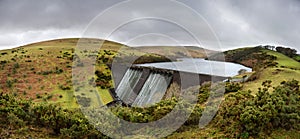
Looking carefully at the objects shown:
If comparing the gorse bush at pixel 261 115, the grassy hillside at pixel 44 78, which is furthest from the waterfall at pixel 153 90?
the gorse bush at pixel 261 115

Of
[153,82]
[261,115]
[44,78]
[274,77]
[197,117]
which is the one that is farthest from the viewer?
[44,78]

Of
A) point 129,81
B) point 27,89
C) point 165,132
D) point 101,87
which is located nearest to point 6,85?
point 27,89

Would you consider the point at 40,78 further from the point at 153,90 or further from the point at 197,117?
the point at 197,117

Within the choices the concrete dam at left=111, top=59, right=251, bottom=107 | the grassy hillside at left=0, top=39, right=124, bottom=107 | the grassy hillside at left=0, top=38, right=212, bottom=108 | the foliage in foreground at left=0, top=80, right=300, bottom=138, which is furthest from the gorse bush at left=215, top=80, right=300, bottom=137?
the grassy hillside at left=0, top=39, right=124, bottom=107

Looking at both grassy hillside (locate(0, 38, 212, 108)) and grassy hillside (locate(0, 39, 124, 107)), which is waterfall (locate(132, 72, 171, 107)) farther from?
grassy hillside (locate(0, 39, 124, 107))

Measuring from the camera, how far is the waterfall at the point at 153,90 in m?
18.9

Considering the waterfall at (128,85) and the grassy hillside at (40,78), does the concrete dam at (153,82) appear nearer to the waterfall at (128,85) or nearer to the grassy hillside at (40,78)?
the waterfall at (128,85)

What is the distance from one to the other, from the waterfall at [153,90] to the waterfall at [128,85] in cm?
128

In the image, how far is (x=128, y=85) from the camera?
25000mm

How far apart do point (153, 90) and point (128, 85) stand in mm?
5340

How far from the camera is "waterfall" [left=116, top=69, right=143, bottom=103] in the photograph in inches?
891

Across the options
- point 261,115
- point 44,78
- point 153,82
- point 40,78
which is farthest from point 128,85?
point 261,115

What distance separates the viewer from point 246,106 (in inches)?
525

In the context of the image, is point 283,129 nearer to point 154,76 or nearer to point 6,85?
point 154,76
